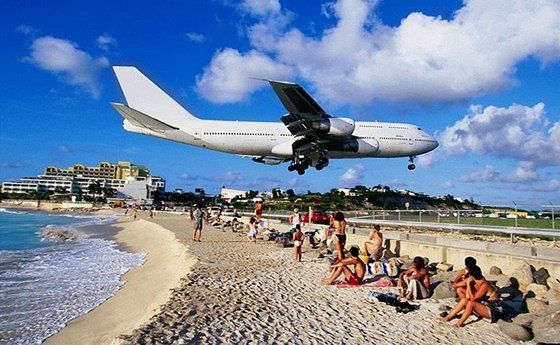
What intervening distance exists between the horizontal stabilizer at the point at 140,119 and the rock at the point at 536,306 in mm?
19046

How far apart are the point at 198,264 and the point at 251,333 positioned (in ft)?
23.7

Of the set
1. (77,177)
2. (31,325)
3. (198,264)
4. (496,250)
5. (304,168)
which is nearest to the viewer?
(31,325)

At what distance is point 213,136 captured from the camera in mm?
25641

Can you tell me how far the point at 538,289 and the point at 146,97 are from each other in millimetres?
24477

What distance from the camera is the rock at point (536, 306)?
7867 mm

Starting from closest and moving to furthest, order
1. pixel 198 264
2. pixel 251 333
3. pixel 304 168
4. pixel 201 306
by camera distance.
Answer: pixel 251 333 < pixel 201 306 < pixel 198 264 < pixel 304 168

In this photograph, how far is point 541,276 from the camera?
32.4ft

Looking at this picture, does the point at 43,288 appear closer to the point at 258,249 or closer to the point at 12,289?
the point at 12,289

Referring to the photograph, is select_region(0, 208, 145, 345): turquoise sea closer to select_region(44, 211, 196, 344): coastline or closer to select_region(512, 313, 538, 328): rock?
select_region(44, 211, 196, 344): coastline

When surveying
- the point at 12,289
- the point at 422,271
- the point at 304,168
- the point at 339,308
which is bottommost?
the point at 12,289

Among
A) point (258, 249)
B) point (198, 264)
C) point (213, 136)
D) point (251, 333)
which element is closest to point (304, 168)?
point (213, 136)

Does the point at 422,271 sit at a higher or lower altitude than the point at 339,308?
higher

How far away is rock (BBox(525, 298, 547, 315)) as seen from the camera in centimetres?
787

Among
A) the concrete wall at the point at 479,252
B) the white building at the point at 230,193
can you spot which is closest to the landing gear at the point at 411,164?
the concrete wall at the point at 479,252
